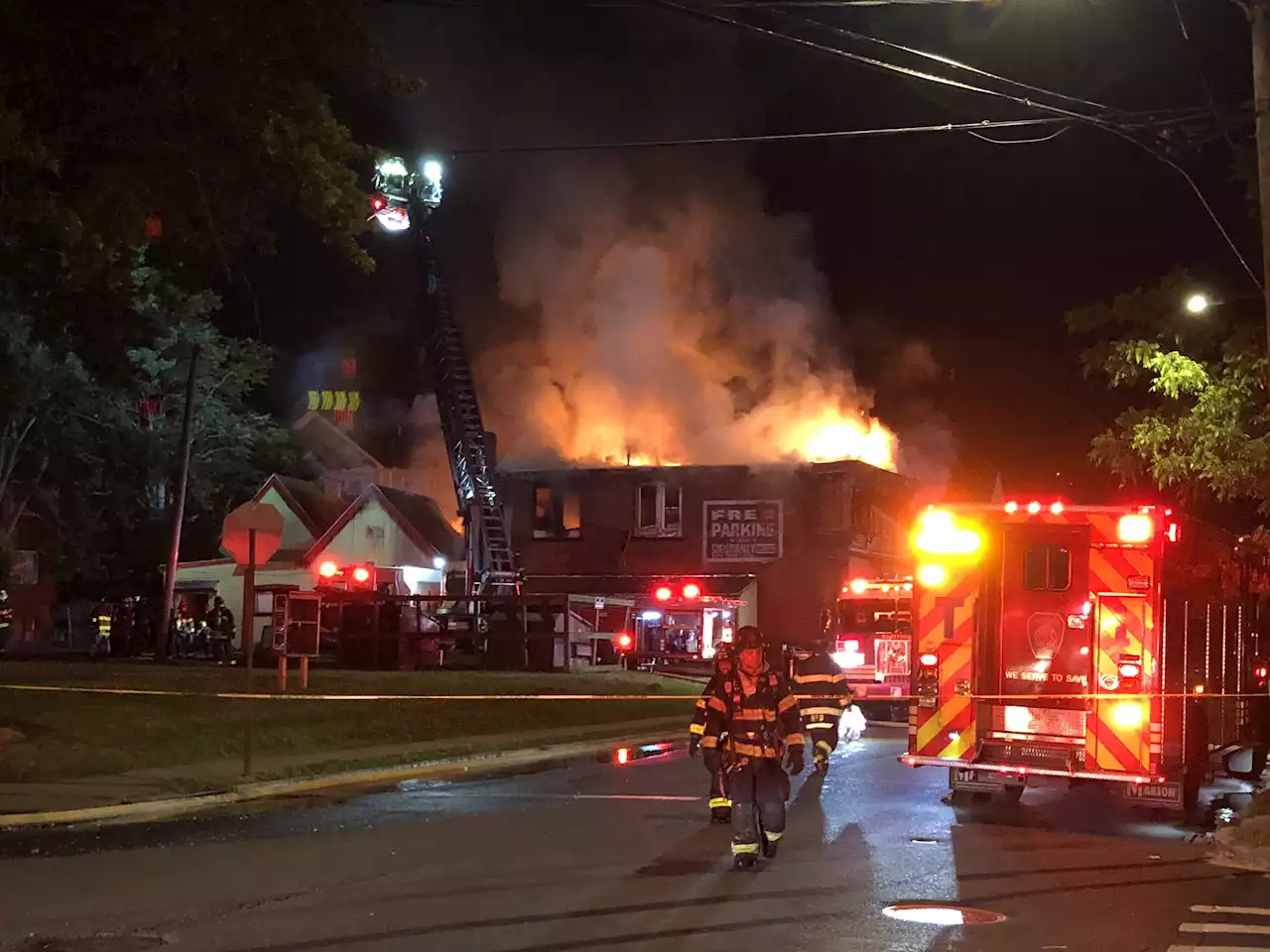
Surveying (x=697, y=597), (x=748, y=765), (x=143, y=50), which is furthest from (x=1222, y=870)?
(x=697, y=597)

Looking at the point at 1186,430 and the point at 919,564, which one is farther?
the point at 1186,430

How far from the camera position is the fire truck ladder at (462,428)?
103 feet

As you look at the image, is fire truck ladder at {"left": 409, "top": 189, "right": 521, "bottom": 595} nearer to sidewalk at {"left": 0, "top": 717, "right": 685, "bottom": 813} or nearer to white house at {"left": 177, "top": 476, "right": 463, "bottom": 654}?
white house at {"left": 177, "top": 476, "right": 463, "bottom": 654}

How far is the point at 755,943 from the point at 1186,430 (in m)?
9.38

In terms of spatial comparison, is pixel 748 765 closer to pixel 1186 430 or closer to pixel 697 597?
pixel 1186 430

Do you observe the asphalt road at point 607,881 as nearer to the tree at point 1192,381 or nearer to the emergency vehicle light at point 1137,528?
the emergency vehicle light at point 1137,528

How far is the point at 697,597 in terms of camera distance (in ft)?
104

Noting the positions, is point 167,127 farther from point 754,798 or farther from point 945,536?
point 754,798

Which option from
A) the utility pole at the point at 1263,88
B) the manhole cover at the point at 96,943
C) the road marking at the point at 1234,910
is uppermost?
the utility pole at the point at 1263,88

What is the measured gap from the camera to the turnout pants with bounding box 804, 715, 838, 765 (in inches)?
459

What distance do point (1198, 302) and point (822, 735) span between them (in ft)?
18.3

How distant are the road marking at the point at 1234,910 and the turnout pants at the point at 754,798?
2323mm

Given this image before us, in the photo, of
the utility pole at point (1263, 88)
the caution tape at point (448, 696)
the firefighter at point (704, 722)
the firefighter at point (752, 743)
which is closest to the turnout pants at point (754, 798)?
the firefighter at point (752, 743)

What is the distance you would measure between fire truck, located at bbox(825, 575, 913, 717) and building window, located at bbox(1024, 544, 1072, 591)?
25.7 feet
